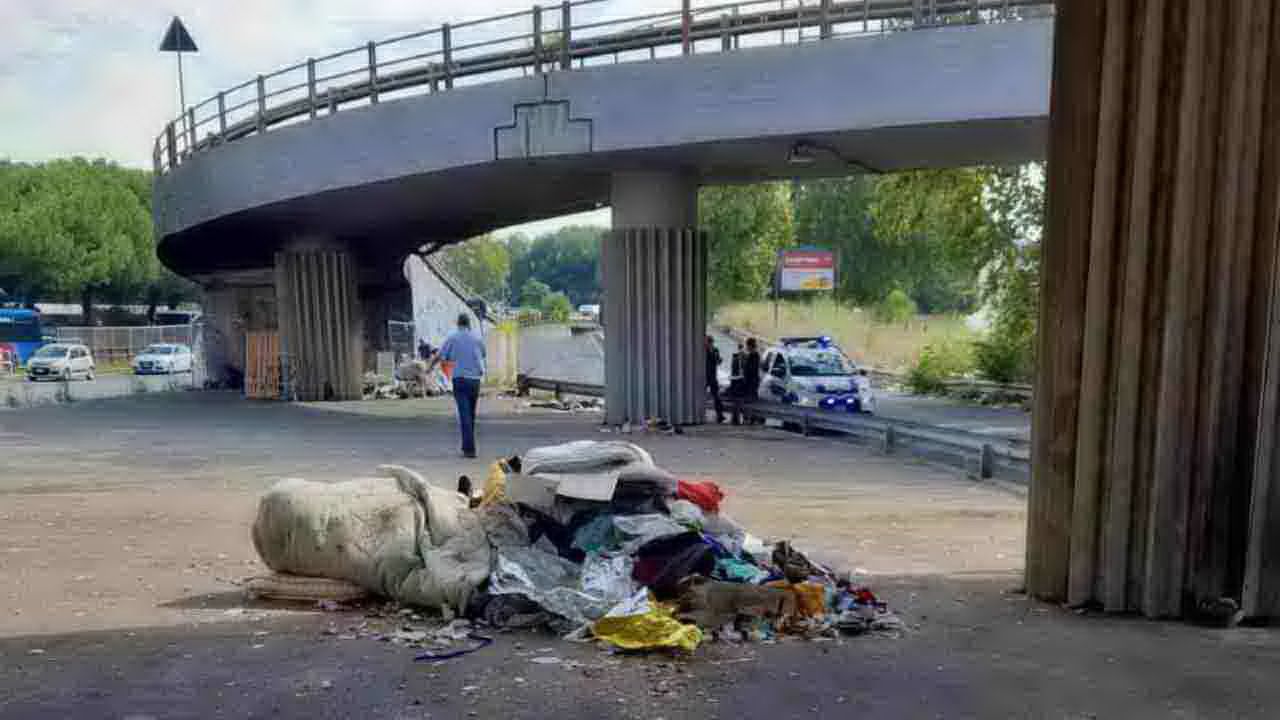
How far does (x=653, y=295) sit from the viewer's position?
16.1m

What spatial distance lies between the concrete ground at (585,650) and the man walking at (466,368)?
10.6 feet

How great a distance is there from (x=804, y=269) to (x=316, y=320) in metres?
26.3

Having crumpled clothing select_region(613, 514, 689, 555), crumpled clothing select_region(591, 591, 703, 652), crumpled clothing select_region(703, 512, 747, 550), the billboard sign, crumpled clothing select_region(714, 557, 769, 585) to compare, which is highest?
the billboard sign

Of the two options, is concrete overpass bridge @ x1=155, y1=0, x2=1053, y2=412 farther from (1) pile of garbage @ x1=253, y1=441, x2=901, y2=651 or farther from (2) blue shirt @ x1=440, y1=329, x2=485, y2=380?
(1) pile of garbage @ x1=253, y1=441, x2=901, y2=651

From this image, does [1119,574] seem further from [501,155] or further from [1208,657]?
[501,155]

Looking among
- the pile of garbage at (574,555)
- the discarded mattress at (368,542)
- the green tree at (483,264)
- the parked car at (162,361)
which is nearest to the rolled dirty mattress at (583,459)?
the pile of garbage at (574,555)

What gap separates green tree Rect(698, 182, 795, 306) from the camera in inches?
1703

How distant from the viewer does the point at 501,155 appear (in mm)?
14984

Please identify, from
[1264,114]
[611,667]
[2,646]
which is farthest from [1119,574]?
[2,646]

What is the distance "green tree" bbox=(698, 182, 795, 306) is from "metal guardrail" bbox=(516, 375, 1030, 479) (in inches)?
1045

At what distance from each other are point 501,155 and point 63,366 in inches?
1147

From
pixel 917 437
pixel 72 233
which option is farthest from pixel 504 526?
pixel 72 233

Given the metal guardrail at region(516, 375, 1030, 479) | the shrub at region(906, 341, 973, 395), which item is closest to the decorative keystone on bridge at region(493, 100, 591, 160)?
the metal guardrail at region(516, 375, 1030, 479)

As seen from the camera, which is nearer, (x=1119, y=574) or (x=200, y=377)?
(x=1119, y=574)
